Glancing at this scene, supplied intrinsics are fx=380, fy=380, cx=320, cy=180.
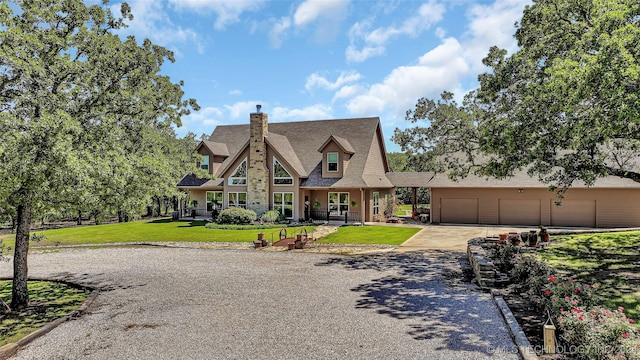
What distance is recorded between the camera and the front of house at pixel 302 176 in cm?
2964

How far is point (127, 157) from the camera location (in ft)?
34.1

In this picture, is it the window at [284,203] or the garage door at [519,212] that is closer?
the garage door at [519,212]

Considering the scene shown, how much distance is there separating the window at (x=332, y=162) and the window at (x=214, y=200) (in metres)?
10.2

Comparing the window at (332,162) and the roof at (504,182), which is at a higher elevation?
the window at (332,162)

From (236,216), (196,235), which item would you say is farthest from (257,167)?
(196,235)

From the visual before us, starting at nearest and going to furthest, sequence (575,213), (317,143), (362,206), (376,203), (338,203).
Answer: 1. (575,213)
2. (362,206)
3. (338,203)
4. (376,203)
5. (317,143)

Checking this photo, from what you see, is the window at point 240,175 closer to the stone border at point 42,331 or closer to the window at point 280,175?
the window at point 280,175

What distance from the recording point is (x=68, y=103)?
9.52 metres

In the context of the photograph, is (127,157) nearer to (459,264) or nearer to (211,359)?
(211,359)

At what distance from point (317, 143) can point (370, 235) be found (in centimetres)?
1293

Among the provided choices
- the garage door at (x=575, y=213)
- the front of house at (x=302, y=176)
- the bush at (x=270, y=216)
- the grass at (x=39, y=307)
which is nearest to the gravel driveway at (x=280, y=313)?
the grass at (x=39, y=307)

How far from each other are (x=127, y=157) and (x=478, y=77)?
14874 millimetres

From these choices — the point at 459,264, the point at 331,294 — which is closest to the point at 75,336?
the point at 331,294

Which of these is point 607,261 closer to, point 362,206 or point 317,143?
point 362,206
